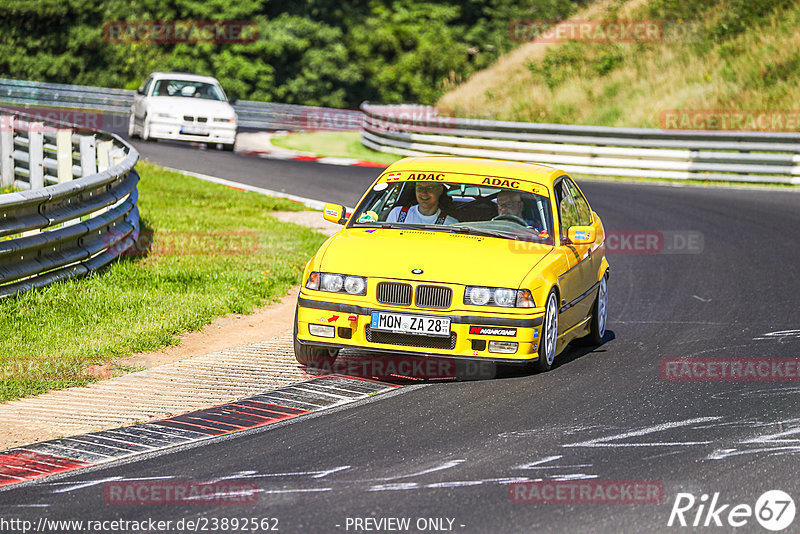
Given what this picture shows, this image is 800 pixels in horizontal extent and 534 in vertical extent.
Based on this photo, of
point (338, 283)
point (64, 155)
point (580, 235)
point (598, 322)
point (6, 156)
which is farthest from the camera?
point (6, 156)

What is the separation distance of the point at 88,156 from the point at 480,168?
8574 mm

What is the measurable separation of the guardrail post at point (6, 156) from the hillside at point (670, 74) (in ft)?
53.4

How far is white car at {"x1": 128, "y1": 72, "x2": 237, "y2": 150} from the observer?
27.2 metres

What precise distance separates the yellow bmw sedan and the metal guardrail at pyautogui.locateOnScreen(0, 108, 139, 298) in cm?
277

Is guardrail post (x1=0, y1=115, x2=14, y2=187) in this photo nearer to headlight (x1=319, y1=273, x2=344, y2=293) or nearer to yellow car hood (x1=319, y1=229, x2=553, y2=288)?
yellow car hood (x1=319, y1=229, x2=553, y2=288)

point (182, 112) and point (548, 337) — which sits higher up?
point (182, 112)

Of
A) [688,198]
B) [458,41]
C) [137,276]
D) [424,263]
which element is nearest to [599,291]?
[424,263]

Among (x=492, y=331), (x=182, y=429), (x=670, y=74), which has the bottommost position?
(x=182, y=429)

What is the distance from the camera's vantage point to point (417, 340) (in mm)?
8039

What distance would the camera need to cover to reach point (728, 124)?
1109 inches

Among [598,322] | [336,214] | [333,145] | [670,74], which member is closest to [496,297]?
[336,214]

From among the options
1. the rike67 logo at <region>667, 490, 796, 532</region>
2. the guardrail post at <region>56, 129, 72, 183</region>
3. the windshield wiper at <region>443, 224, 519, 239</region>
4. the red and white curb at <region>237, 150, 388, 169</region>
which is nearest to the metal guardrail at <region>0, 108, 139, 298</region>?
the guardrail post at <region>56, 129, 72, 183</region>

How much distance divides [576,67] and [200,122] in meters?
13.1

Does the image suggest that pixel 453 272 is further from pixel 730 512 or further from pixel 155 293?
pixel 155 293
